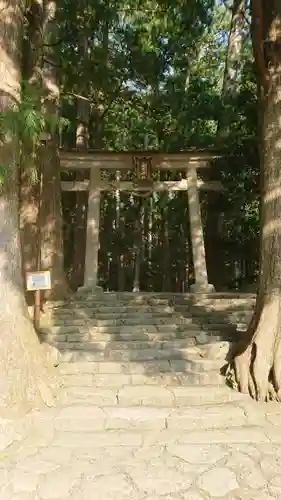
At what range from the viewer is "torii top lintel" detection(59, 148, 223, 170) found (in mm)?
9570


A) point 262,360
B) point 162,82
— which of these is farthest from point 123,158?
point 262,360

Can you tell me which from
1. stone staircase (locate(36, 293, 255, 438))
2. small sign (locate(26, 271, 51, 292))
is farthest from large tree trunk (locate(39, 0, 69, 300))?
small sign (locate(26, 271, 51, 292))

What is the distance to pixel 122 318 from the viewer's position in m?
7.14

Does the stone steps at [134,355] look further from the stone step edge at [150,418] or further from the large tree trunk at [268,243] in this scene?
the stone step edge at [150,418]

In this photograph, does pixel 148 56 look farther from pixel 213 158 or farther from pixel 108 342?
pixel 108 342

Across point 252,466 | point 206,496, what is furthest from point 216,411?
point 206,496

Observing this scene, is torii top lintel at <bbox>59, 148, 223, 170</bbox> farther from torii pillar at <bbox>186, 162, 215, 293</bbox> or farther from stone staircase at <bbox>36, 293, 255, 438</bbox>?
stone staircase at <bbox>36, 293, 255, 438</bbox>

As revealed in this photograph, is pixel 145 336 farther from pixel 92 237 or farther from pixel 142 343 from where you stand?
pixel 92 237

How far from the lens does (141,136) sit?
15898mm

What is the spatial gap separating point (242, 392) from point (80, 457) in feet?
6.48

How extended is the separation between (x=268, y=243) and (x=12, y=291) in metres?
2.96

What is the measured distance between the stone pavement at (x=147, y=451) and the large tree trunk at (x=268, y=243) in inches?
10.8

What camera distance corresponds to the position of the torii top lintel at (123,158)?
31.4 ft

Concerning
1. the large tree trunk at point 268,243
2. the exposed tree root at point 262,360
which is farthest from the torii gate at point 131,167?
the exposed tree root at point 262,360
